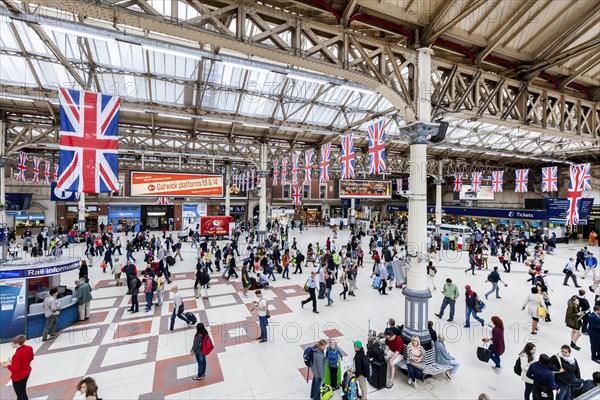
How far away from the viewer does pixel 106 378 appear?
568 cm

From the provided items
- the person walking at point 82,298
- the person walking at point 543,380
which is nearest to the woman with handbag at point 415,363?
the person walking at point 543,380

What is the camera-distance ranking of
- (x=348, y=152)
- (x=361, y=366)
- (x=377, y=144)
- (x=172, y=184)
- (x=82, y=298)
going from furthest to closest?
(x=172, y=184) → (x=348, y=152) → (x=377, y=144) → (x=82, y=298) → (x=361, y=366)

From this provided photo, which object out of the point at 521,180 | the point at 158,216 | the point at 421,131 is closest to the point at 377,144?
the point at 421,131

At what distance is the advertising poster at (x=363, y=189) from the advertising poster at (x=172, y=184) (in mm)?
17335

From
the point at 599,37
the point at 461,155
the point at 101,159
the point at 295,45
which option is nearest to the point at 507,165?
the point at 461,155

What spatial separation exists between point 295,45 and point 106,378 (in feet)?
25.9

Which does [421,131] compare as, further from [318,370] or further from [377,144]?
[318,370]

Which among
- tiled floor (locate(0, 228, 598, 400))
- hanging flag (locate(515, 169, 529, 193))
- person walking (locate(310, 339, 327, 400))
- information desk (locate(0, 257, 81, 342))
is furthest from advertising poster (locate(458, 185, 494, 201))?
information desk (locate(0, 257, 81, 342))

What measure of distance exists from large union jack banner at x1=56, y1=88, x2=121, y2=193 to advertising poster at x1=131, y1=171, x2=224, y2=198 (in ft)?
45.3

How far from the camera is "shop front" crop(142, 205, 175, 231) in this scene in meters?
32.5

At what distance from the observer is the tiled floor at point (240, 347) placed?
5.39 metres

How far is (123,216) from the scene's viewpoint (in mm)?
31172

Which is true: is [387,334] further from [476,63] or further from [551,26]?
[551,26]

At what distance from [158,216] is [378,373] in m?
33.6
